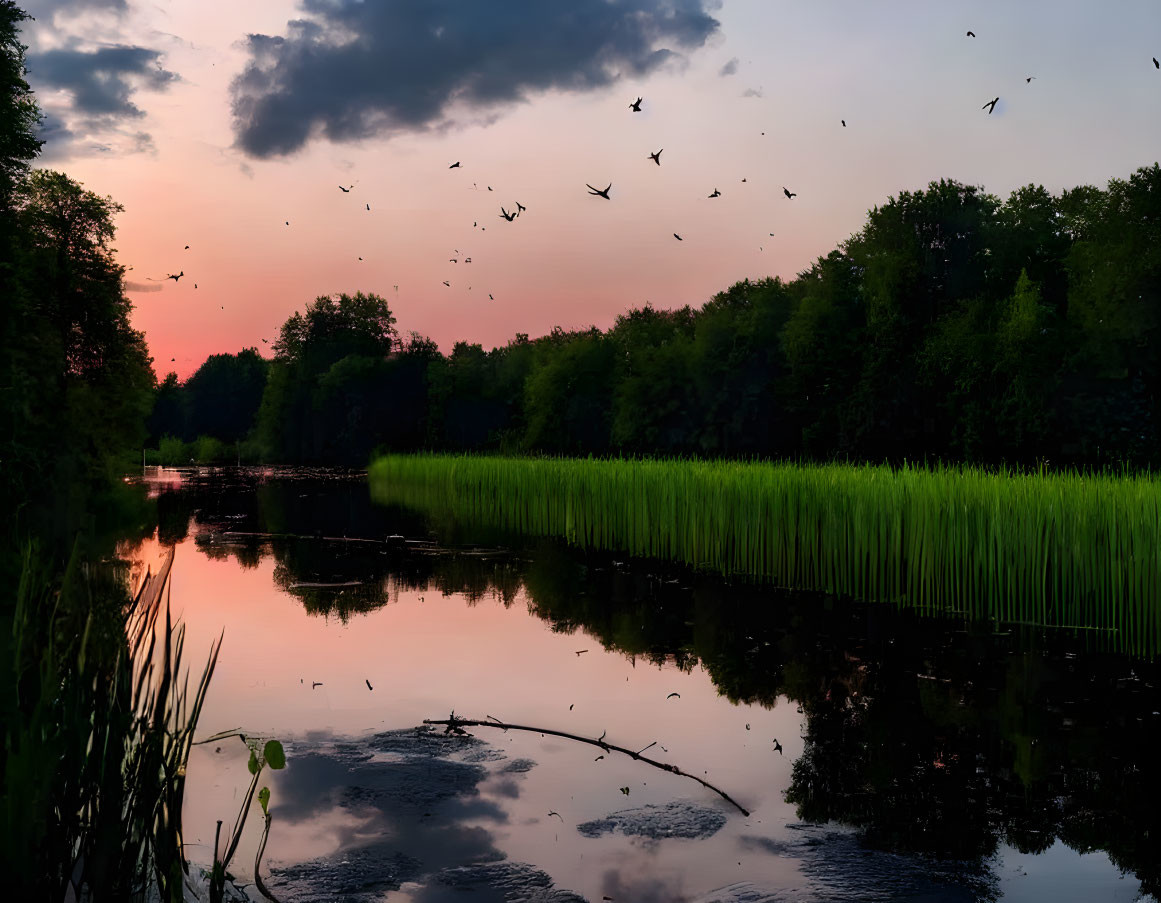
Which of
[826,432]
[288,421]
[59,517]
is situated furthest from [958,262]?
[288,421]

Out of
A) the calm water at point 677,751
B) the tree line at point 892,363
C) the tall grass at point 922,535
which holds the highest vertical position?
the tree line at point 892,363

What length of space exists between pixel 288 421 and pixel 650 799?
7528 centimetres

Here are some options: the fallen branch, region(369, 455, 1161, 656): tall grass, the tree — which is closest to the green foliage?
region(369, 455, 1161, 656): tall grass

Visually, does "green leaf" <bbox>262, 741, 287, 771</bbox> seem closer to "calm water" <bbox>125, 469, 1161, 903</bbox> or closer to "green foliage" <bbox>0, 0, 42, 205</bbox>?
"calm water" <bbox>125, 469, 1161, 903</bbox>

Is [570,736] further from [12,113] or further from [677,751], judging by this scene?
[12,113]

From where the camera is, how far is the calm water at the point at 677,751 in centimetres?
493

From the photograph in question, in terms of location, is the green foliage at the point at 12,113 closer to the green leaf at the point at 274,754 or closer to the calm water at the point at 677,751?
the calm water at the point at 677,751

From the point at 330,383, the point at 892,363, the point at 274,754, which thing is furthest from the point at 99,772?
the point at 330,383

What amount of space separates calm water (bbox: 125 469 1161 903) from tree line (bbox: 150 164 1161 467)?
18.3 m

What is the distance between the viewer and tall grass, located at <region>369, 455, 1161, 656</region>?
1119 centimetres

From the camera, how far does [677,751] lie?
22.4 feet

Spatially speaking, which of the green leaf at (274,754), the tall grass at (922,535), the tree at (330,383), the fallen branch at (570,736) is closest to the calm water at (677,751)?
the fallen branch at (570,736)

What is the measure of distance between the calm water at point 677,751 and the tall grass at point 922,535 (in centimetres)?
109

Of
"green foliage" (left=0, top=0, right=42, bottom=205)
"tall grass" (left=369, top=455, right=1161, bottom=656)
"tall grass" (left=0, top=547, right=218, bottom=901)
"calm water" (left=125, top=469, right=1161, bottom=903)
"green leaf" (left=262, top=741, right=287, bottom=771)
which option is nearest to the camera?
"tall grass" (left=0, top=547, right=218, bottom=901)
